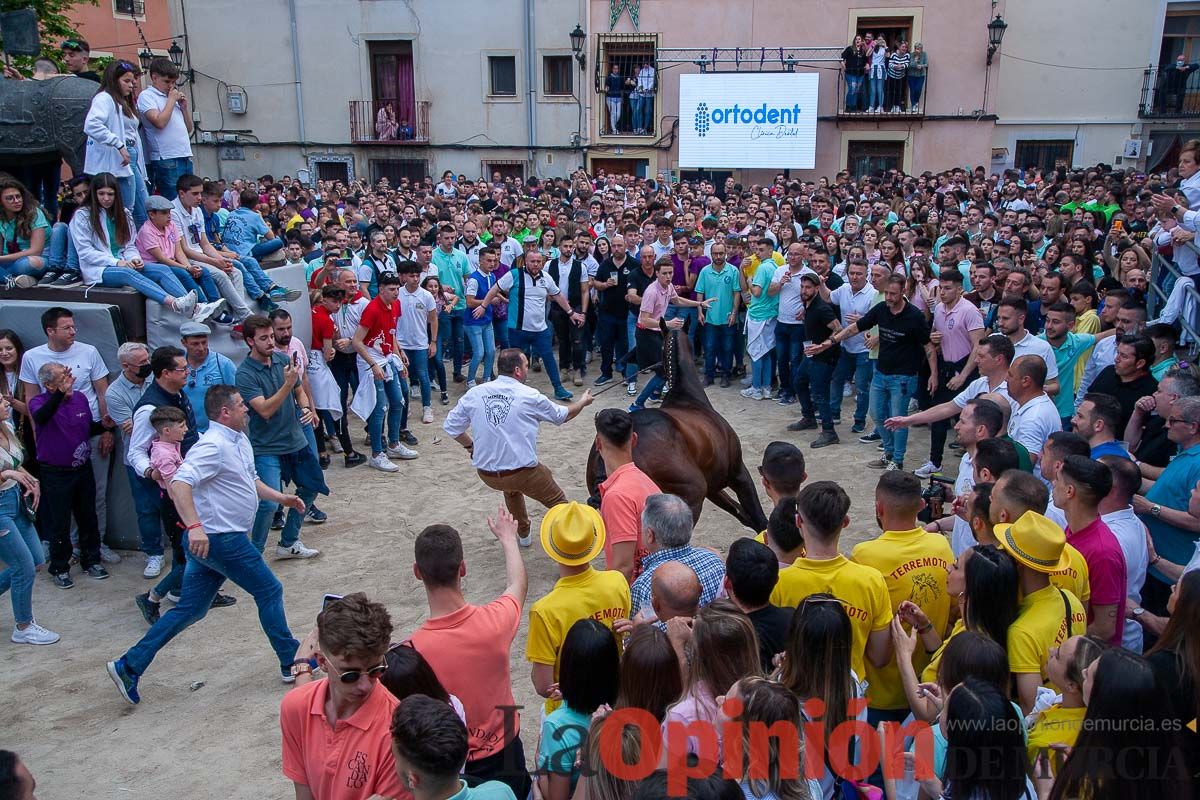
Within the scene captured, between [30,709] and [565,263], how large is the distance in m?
7.23

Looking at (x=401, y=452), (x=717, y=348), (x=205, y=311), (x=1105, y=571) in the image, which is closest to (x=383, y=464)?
(x=401, y=452)

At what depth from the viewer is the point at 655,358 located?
10047 mm

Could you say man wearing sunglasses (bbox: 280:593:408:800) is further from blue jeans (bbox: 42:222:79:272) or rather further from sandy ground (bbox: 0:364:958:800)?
blue jeans (bbox: 42:222:79:272)

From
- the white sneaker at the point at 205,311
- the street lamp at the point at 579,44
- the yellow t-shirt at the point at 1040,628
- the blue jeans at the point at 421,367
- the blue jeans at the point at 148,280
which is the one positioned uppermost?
the street lamp at the point at 579,44

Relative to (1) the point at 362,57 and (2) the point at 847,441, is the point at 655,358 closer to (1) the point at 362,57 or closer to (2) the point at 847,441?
(2) the point at 847,441

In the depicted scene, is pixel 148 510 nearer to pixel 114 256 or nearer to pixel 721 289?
pixel 114 256

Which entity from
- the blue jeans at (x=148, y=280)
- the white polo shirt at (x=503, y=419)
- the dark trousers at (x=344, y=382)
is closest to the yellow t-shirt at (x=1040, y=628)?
the white polo shirt at (x=503, y=419)

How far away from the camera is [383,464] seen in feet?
27.9

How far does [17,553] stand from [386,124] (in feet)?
63.4

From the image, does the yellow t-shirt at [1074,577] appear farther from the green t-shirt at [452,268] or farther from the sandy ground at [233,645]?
the green t-shirt at [452,268]

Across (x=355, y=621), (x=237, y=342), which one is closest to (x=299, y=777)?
(x=355, y=621)

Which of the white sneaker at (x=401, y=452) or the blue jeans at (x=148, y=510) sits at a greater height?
the blue jeans at (x=148, y=510)

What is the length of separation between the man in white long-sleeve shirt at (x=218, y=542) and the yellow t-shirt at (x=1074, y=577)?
3753 millimetres

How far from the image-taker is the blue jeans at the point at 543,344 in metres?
10.4
